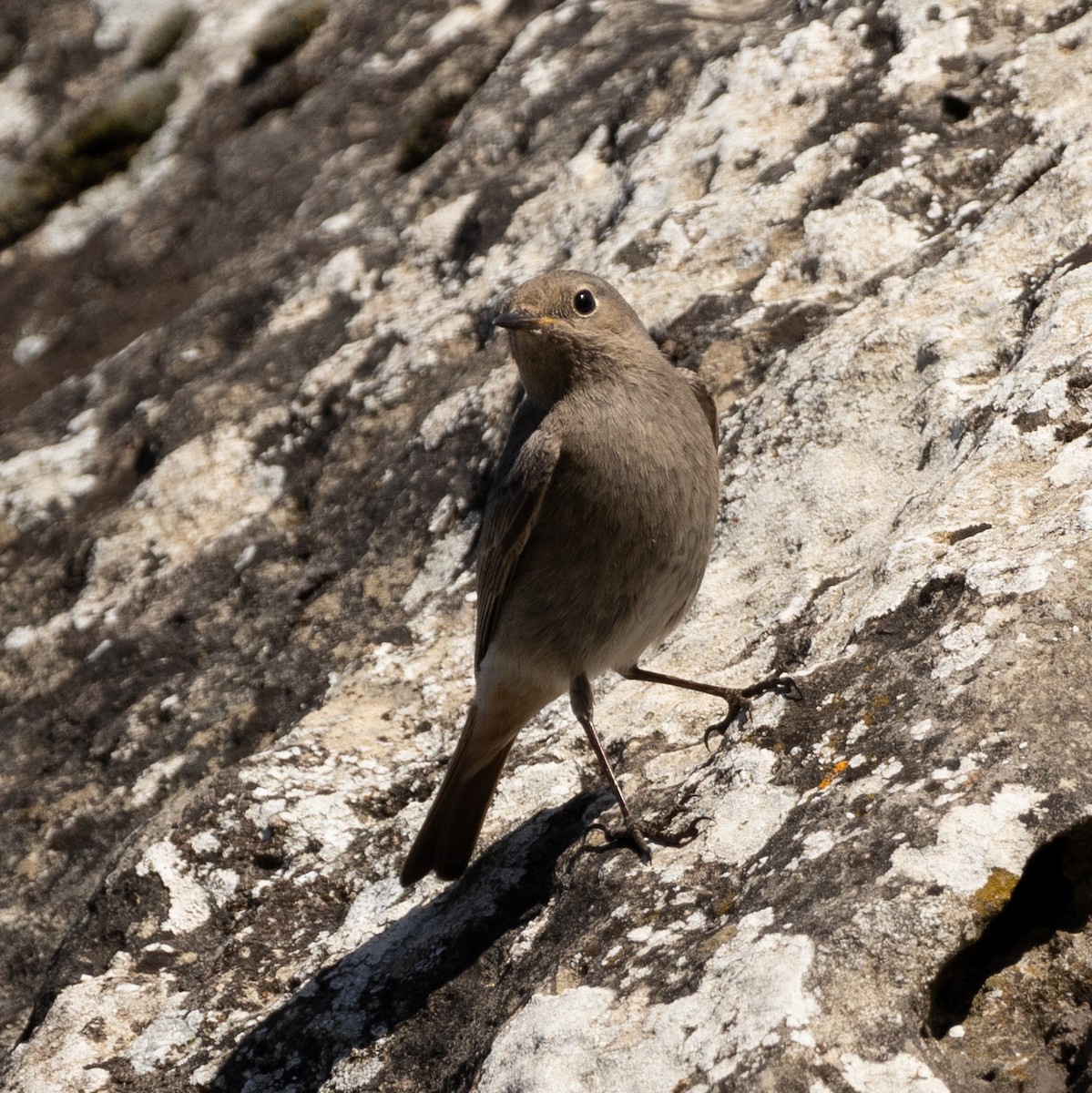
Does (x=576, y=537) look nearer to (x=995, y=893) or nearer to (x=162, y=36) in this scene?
(x=995, y=893)

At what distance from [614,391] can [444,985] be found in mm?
2938

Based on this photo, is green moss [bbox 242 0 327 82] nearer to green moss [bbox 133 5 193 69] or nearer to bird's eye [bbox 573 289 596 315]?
green moss [bbox 133 5 193 69]

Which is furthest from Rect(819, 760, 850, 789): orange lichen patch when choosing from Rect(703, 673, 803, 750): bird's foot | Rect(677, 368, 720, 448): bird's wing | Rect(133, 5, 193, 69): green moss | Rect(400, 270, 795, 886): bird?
Rect(133, 5, 193, 69): green moss

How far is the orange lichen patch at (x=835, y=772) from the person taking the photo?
4.45m

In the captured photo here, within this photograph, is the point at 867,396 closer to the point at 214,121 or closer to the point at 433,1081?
the point at 433,1081

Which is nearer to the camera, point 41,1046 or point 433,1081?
point 433,1081

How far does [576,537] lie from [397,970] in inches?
83.8

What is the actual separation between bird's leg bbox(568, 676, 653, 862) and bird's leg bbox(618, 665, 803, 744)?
1.20ft

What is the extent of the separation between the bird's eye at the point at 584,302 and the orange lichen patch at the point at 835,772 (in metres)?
2.85

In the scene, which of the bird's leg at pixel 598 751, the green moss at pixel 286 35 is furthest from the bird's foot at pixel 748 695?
the green moss at pixel 286 35

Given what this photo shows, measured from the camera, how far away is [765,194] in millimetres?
7832

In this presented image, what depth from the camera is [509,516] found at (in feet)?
19.8

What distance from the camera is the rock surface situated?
3881mm

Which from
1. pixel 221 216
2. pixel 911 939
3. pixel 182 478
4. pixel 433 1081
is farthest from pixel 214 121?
pixel 911 939
